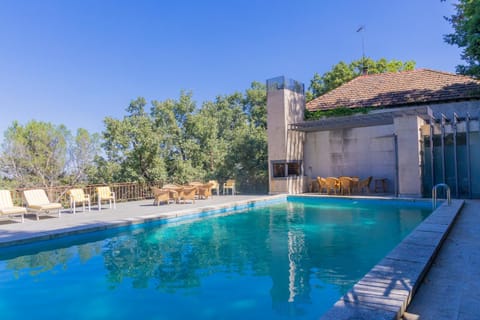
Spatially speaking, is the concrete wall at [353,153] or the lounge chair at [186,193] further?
the concrete wall at [353,153]

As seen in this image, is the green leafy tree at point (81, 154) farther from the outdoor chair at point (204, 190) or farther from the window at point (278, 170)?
the window at point (278, 170)

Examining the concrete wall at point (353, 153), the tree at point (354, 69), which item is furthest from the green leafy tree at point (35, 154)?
the tree at point (354, 69)

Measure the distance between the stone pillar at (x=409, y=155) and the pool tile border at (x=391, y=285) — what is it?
7.41 metres

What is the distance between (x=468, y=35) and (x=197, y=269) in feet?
28.4

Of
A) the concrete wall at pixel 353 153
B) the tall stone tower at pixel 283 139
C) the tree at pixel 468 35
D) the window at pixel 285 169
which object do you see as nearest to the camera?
the tree at pixel 468 35

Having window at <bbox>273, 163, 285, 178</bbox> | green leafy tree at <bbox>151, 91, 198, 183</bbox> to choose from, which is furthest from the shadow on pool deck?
green leafy tree at <bbox>151, 91, 198, 183</bbox>

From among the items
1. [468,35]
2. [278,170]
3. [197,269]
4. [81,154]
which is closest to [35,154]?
[81,154]

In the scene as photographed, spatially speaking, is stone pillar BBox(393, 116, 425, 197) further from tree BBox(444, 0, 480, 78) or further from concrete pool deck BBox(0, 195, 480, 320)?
concrete pool deck BBox(0, 195, 480, 320)

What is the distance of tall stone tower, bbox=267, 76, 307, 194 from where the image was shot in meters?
15.9

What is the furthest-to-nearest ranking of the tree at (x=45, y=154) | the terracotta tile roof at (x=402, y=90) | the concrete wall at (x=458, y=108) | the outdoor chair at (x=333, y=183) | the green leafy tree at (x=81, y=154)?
the green leafy tree at (x=81, y=154) → the tree at (x=45, y=154) → the outdoor chair at (x=333, y=183) → the terracotta tile roof at (x=402, y=90) → the concrete wall at (x=458, y=108)

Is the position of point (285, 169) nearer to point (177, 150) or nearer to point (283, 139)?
point (283, 139)

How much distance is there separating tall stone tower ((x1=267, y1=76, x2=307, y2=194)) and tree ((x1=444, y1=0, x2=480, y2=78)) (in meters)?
7.15

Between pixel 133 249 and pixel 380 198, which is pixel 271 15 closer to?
pixel 380 198

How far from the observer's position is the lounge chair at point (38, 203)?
9.12 meters
